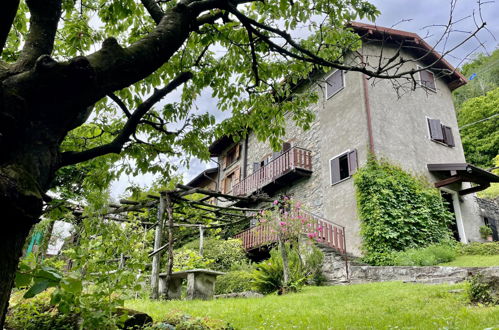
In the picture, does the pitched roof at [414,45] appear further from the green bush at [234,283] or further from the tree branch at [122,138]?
the tree branch at [122,138]

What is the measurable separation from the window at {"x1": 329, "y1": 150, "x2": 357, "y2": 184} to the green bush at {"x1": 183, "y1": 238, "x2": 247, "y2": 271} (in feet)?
14.3

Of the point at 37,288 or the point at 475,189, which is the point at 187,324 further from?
the point at 475,189

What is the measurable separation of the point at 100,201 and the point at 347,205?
10.0m

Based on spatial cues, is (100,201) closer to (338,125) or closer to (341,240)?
(341,240)

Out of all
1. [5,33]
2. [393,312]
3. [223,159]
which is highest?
[223,159]

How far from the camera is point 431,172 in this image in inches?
520

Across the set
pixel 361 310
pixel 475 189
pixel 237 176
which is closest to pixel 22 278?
pixel 361 310

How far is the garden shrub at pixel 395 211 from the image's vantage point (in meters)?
10.9

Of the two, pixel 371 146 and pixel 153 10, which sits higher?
pixel 371 146

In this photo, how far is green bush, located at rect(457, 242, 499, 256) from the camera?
10.9m

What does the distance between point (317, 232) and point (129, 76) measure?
9095 mm

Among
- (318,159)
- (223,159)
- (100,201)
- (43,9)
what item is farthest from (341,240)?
(223,159)

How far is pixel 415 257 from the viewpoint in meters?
9.90

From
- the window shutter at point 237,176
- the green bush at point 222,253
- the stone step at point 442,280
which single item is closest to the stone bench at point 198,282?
the stone step at point 442,280
